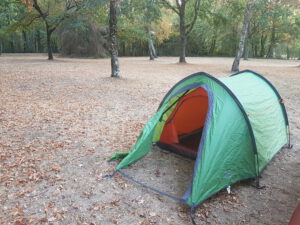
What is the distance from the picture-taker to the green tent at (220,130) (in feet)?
11.0

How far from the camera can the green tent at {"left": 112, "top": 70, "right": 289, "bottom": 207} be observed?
3348 mm

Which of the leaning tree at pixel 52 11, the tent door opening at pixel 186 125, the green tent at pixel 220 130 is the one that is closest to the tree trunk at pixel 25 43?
the leaning tree at pixel 52 11

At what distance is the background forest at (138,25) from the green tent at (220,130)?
6.84 meters

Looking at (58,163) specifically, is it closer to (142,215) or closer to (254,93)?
(142,215)

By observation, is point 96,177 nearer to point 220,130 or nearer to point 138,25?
point 220,130

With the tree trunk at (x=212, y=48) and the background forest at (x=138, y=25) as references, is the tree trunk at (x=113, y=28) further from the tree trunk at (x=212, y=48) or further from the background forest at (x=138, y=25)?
the tree trunk at (x=212, y=48)

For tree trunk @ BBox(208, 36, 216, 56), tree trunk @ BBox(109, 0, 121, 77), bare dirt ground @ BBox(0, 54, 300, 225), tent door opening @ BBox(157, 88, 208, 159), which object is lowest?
bare dirt ground @ BBox(0, 54, 300, 225)

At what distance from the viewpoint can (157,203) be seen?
129 inches

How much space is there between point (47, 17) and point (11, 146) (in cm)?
1468

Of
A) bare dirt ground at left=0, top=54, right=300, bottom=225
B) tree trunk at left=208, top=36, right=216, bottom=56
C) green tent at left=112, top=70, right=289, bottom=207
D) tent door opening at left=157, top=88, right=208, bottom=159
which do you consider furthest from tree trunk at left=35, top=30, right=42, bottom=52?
green tent at left=112, top=70, right=289, bottom=207

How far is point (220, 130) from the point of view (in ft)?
11.5

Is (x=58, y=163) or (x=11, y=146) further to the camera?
(x=11, y=146)

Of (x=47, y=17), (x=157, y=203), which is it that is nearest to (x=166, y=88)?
(x=157, y=203)

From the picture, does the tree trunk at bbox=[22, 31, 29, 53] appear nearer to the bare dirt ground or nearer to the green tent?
the bare dirt ground
